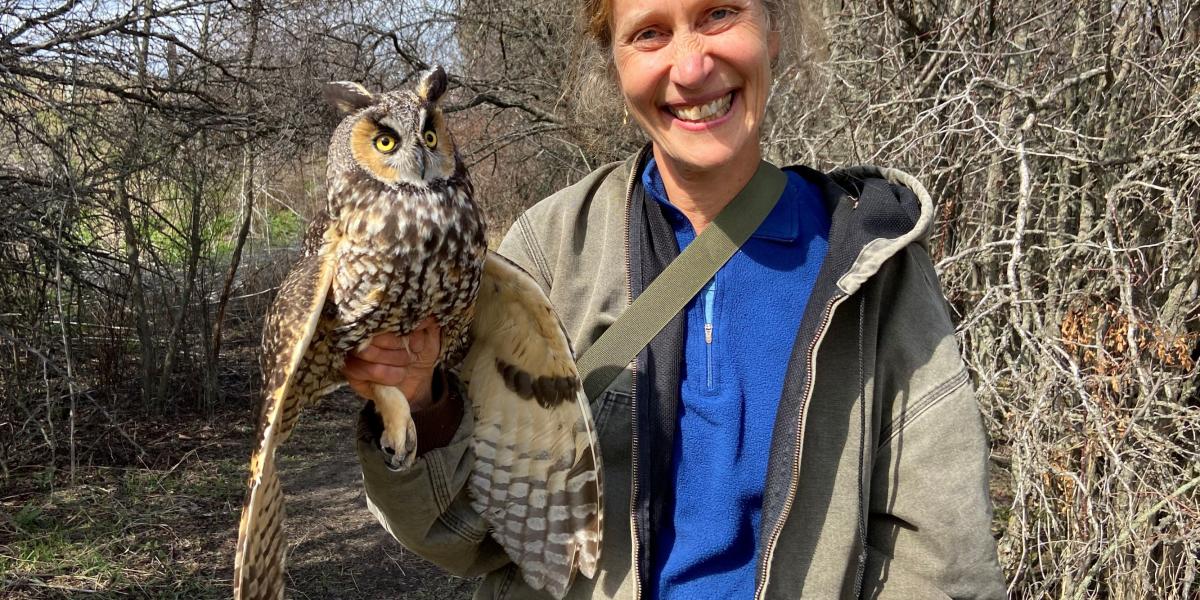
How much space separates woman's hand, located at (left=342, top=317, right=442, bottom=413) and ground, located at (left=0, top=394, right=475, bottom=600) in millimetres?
3097

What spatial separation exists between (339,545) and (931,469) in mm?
4232

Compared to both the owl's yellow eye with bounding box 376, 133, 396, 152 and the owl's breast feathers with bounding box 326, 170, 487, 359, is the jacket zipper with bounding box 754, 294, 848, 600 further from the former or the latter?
the owl's yellow eye with bounding box 376, 133, 396, 152

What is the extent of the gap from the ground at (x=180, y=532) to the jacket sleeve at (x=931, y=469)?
3.54 m

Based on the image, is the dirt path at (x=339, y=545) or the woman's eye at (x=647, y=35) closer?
the woman's eye at (x=647, y=35)

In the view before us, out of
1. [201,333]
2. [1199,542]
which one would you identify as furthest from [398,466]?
[201,333]

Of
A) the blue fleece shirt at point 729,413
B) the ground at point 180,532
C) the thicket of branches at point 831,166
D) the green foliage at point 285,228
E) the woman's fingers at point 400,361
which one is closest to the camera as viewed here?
the blue fleece shirt at point 729,413

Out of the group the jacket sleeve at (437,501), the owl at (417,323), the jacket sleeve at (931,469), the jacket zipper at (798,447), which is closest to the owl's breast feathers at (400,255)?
the owl at (417,323)

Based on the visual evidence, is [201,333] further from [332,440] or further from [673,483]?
[673,483]

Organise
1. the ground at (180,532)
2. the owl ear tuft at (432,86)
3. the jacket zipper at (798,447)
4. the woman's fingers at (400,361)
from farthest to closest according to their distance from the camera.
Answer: the ground at (180,532) → the owl ear tuft at (432,86) → the woman's fingers at (400,361) → the jacket zipper at (798,447)

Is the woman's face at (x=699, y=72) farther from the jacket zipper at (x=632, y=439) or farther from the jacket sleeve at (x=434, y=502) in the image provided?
the jacket sleeve at (x=434, y=502)

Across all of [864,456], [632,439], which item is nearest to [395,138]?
[632,439]

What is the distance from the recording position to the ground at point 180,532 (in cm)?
423

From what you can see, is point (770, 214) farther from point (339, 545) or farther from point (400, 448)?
point (339, 545)

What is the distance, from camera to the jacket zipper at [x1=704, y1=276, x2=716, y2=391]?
5.43 feet
